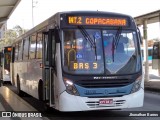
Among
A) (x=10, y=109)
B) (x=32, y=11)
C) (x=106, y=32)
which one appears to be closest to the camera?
(x=106, y=32)

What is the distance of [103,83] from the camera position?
32.9ft

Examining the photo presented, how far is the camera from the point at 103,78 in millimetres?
10031

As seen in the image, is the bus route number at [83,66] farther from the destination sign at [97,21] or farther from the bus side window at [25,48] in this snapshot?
the bus side window at [25,48]

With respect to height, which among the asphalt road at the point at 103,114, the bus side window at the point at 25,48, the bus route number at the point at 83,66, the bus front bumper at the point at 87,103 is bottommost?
the asphalt road at the point at 103,114

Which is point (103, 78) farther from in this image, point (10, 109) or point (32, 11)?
point (32, 11)

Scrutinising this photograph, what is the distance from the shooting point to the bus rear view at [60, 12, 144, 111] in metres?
9.88

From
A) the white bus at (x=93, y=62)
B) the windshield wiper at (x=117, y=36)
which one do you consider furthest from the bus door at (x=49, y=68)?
the windshield wiper at (x=117, y=36)

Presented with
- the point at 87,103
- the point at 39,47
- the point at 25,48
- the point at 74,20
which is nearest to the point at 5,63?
the point at 25,48

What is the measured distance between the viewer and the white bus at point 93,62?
32.4 ft

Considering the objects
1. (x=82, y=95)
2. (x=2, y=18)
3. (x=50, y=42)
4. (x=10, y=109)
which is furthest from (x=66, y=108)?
(x=2, y=18)

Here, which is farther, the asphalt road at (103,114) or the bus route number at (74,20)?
the asphalt road at (103,114)

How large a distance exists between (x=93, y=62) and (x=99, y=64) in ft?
0.54

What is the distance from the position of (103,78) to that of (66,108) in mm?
1206

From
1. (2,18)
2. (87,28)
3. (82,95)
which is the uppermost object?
(2,18)
